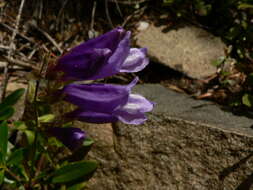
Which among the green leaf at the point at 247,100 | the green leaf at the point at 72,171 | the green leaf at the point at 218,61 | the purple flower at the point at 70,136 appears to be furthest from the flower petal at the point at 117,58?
the green leaf at the point at 218,61

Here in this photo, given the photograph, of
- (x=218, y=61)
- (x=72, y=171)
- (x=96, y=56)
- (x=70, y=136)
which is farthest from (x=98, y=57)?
(x=218, y=61)

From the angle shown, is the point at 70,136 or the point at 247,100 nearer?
the point at 70,136

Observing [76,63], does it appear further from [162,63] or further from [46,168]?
[162,63]

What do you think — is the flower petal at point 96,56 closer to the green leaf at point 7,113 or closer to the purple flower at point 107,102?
the purple flower at point 107,102

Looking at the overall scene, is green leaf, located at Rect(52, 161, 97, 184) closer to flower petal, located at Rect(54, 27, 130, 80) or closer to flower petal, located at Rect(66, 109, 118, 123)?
flower petal, located at Rect(66, 109, 118, 123)

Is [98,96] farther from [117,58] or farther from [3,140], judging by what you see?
[3,140]
